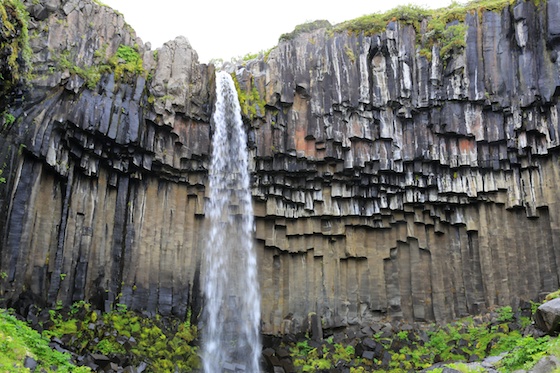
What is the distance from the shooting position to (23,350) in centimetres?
1150

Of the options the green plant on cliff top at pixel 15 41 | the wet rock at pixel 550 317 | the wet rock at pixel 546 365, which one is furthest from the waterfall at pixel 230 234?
the wet rock at pixel 546 365

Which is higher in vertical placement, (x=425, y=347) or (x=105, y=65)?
(x=105, y=65)

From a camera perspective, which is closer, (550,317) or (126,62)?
(550,317)

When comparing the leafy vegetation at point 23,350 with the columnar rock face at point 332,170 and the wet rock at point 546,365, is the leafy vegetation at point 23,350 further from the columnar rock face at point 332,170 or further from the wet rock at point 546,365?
the wet rock at point 546,365

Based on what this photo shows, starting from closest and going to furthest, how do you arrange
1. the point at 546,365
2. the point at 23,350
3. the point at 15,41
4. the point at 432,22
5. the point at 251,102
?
the point at 546,365 → the point at 23,350 → the point at 15,41 → the point at 251,102 → the point at 432,22

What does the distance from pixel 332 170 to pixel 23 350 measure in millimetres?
13215

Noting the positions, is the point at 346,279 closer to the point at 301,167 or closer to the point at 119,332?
the point at 301,167

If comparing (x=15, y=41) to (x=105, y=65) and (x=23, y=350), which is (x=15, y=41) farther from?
(x=23, y=350)

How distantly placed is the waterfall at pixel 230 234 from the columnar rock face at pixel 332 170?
1.45 feet

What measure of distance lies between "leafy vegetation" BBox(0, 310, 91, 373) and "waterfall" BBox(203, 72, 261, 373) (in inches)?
286

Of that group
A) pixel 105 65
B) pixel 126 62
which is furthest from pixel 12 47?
pixel 126 62

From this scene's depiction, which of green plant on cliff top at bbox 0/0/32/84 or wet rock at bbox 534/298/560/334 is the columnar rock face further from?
wet rock at bbox 534/298/560/334

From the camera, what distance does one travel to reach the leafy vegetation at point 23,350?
10.8 meters

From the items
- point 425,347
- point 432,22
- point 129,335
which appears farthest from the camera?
point 432,22
